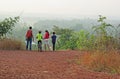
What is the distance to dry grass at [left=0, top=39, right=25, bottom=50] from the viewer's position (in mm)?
22750

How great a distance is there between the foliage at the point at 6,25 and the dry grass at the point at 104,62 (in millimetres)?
12618

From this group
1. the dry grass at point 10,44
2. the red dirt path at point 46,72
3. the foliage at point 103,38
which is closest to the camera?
the red dirt path at point 46,72

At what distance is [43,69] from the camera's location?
13273mm

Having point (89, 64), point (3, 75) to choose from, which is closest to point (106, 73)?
point (89, 64)

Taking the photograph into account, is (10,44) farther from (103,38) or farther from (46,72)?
(46,72)

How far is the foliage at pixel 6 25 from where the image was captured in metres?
26.5

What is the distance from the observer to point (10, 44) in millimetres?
22859

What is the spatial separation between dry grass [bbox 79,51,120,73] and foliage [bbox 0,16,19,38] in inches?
497

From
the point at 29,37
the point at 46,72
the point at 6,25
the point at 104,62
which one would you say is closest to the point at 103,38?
the point at 104,62

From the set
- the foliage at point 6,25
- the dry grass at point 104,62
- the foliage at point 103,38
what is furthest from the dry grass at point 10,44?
the dry grass at point 104,62

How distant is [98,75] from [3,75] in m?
3.13

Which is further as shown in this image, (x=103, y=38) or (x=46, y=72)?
(x=103, y=38)

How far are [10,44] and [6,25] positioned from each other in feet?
13.8

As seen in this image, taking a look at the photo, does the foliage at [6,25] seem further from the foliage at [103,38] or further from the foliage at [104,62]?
the foliage at [104,62]
